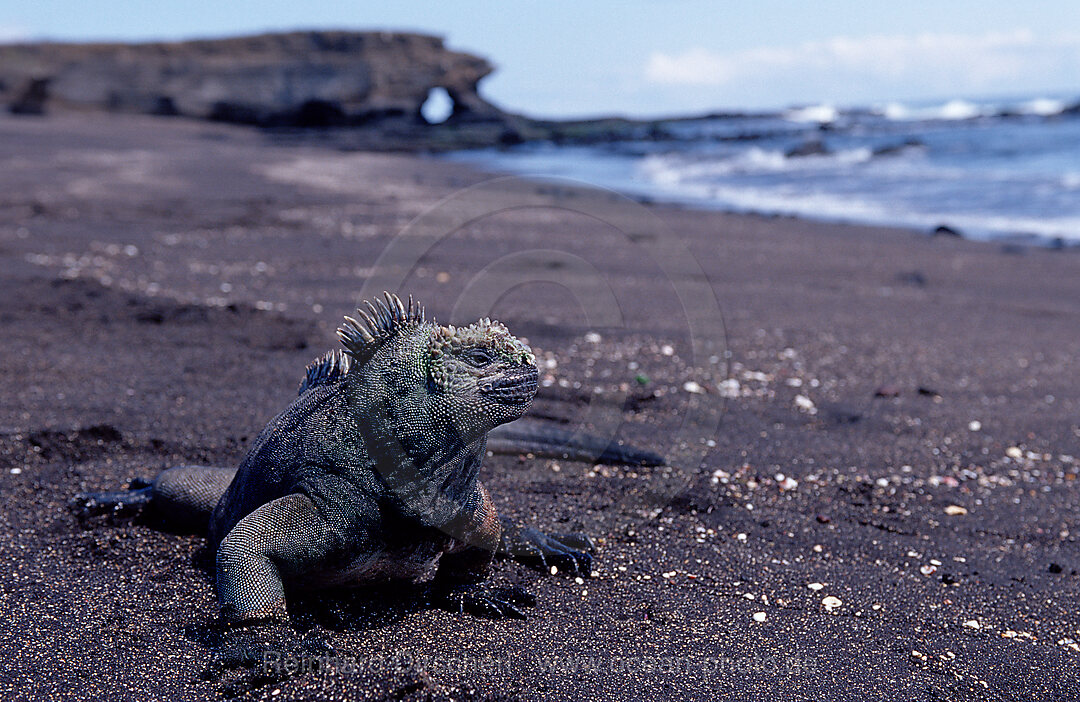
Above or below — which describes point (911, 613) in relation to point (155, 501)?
below

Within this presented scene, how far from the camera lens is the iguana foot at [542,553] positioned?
3855mm

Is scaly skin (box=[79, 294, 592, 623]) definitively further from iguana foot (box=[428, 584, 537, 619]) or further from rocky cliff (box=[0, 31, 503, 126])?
rocky cliff (box=[0, 31, 503, 126])

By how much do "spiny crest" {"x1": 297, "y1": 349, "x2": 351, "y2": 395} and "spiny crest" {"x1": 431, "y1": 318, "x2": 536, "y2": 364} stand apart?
0.43m

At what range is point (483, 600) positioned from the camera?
3451 millimetres

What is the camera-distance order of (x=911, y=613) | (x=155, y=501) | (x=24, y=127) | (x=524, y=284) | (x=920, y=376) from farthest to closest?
1. (x=24, y=127)
2. (x=524, y=284)
3. (x=920, y=376)
4. (x=155, y=501)
5. (x=911, y=613)

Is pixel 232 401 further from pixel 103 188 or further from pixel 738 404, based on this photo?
pixel 103 188

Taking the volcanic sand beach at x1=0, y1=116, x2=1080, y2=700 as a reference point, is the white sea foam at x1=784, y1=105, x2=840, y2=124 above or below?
above

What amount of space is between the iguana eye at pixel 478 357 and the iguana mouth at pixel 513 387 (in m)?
0.08

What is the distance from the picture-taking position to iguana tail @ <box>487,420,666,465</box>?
509cm

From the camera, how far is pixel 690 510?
4543 millimetres

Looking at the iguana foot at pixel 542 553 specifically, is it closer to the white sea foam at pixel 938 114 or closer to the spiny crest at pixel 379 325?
the spiny crest at pixel 379 325

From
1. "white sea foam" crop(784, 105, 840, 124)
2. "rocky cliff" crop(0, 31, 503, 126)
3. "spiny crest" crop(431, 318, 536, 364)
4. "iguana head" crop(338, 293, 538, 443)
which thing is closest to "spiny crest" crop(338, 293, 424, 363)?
"iguana head" crop(338, 293, 538, 443)

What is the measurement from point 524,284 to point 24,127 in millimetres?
26783

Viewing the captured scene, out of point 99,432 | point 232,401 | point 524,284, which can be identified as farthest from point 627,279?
point 99,432
